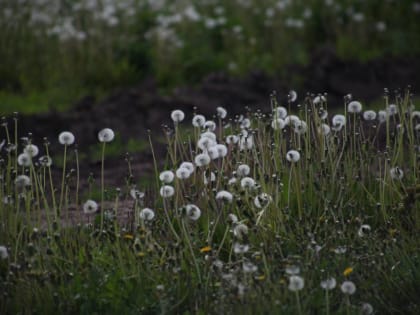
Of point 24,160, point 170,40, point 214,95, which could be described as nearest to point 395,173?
point 24,160

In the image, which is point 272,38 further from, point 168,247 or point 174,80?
point 168,247

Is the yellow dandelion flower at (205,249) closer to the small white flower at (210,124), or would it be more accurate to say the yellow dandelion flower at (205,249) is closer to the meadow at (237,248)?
the meadow at (237,248)

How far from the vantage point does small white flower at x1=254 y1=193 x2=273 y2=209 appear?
4848 mm

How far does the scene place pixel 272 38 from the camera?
1166 centimetres

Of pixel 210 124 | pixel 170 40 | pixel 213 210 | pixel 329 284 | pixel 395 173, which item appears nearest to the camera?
pixel 329 284

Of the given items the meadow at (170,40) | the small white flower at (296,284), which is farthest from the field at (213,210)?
the meadow at (170,40)

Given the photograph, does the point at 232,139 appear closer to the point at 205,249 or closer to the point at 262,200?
the point at 262,200

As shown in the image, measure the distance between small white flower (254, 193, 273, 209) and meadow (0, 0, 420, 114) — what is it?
18.0ft

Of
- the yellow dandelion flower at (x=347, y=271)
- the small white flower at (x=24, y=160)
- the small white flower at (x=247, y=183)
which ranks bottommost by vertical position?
the yellow dandelion flower at (x=347, y=271)

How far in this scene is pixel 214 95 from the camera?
33.1ft

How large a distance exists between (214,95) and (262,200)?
17.5 ft

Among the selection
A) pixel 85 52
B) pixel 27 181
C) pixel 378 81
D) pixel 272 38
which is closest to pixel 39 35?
pixel 85 52

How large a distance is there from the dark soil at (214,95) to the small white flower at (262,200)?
3067 millimetres

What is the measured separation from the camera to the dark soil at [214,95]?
29.7ft
